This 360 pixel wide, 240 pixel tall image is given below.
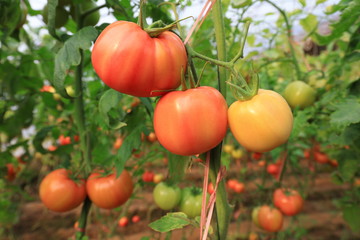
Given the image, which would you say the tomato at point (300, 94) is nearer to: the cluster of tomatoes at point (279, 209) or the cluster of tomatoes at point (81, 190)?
the cluster of tomatoes at point (279, 209)

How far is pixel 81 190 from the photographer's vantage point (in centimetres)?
72

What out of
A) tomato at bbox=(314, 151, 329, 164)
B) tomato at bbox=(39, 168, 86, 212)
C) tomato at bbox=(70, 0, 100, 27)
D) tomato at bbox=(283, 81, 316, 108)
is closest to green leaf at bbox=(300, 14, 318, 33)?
tomato at bbox=(283, 81, 316, 108)

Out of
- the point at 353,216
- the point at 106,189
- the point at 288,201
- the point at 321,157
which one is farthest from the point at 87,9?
the point at 321,157

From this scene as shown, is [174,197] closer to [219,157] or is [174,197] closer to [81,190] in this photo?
[81,190]

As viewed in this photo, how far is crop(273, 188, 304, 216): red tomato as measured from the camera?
3.94 ft

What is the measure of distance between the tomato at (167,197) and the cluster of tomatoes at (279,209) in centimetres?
59

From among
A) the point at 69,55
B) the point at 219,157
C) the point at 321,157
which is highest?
the point at 69,55

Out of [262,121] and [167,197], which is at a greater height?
[262,121]

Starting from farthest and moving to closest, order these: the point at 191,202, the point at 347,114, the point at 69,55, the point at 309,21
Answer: the point at 309,21 → the point at 191,202 → the point at 347,114 → the point at 69,55

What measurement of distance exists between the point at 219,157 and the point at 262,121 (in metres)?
0.11

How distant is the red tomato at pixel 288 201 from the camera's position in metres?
1.20

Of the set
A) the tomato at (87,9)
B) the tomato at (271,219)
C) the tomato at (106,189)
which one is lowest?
the tomato at (271,219)

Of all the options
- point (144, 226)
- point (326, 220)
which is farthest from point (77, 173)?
point (326, 220)

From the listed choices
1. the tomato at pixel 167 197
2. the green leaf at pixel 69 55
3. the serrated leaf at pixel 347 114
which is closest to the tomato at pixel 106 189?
the tomato at pixel 167 197
